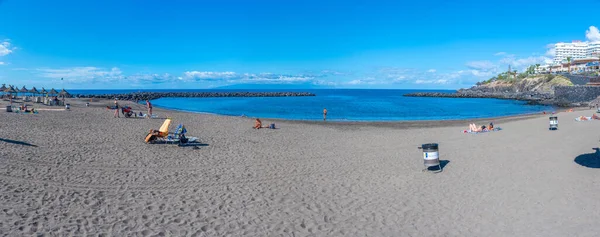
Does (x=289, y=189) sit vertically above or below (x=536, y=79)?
below

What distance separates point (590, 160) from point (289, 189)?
854cm

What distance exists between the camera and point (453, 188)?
8.41 metres

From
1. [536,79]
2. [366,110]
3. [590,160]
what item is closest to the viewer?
[590,160]

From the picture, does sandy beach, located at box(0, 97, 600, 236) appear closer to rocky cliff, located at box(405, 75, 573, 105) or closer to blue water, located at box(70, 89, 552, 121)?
blue water, located at box(70, 89, 552, 121)

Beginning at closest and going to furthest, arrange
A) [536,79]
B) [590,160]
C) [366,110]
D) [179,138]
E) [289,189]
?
[289,189] < [590,160] < [179,138] < [366,110] < [536,79]

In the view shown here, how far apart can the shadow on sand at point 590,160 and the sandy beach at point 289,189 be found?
0.03 metres

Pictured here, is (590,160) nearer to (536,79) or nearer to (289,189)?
(289,189)

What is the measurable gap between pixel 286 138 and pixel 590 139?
39.9 ft

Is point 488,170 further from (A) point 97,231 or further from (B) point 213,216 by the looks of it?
(A) point 97,231

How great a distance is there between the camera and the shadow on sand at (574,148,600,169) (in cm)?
970

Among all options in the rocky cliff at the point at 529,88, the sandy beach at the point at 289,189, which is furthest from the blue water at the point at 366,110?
the sandy beach at the point at 289,189

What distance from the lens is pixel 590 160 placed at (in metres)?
10.2

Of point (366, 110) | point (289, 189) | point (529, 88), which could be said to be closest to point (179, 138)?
point (289, 189)

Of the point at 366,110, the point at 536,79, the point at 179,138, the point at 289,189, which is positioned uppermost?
the point at 536,79
